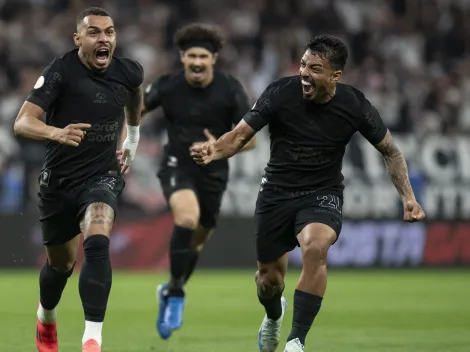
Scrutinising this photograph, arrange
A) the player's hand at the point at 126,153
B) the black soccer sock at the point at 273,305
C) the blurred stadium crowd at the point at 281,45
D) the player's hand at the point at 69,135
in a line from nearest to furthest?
the player's hand at the point at 69,135 < the black soccer sock at the point at 273,305 < the player's hand at the point at 126,153 < the blurred stadium crowd at the point at 281,45

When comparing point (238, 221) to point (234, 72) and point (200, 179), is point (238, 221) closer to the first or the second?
point (234, 72)

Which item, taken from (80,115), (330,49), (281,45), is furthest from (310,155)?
(281,45)

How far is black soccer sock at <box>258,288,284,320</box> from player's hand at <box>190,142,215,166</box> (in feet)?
4.29

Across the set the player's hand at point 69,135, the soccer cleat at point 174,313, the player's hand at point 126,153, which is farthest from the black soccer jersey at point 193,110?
the player's hand at point 69,135

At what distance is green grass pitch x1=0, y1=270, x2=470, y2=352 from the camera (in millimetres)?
9469

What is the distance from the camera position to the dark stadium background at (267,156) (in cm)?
1445

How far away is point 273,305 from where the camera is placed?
844cm

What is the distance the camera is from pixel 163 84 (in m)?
10.9

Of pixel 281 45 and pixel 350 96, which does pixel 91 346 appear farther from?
pixel 281 45

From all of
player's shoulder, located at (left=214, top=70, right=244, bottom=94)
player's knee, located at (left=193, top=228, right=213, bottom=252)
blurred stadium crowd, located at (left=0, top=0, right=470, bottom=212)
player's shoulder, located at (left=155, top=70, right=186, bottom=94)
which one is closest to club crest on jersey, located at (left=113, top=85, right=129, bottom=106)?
player's shoulder, located at (left=155, top=70, right=186, bottom=94)

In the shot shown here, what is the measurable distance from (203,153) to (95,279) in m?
1.15

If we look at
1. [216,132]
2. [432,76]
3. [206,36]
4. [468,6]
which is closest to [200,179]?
[216,132]

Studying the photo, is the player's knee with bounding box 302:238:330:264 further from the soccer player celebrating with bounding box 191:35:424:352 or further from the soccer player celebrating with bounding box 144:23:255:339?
the soccer player celebrating with bounding box 144:23:255:339

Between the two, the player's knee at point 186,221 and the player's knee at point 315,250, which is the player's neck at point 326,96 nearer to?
the player's knee at point 315,250
